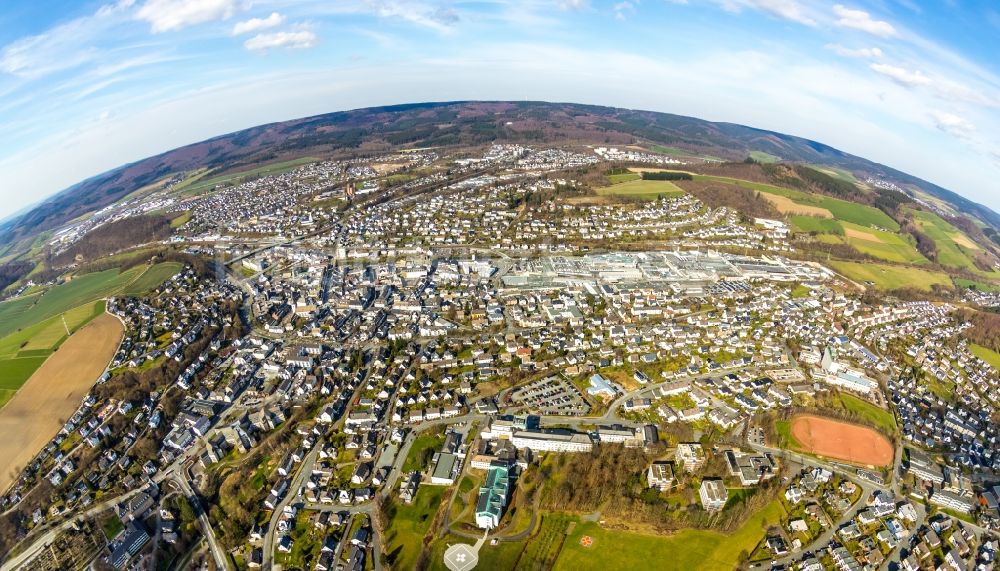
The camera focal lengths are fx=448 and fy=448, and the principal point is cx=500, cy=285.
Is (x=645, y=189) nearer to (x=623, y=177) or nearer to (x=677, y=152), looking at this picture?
(x=623, y=177)

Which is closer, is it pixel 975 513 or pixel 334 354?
pixel 975 513

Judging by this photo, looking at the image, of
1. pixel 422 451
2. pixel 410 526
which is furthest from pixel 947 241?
pixel 410 526

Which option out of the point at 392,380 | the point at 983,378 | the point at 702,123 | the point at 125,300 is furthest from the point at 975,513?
the point at 702,123

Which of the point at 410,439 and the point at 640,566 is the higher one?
the point at 410,439

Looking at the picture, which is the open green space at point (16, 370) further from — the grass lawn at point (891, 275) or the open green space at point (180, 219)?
the grass lawn at point (891, 275)

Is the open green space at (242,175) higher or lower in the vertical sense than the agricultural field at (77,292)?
higher

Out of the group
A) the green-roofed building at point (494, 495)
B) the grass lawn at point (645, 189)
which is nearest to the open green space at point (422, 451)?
the green-roofed building at point (494, 495)

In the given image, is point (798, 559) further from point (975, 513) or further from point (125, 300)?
point (125, 300)
